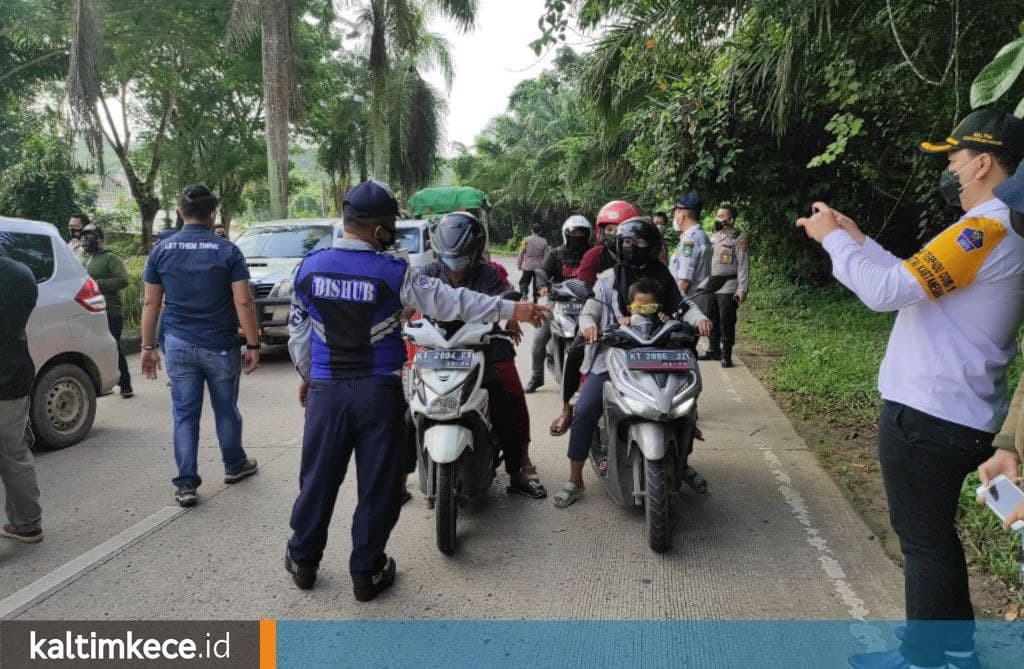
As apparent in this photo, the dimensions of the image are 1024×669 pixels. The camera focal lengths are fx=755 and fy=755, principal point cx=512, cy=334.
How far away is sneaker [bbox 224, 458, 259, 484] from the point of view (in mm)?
5074

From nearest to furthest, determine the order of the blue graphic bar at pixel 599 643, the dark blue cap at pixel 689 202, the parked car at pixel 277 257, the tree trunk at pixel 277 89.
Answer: the blue graphic bar at pixel 599 643 → the dark blue cap at pixel 689 202 → the parked car at pixel 277 257 → the tree trunk at pixel 277 89

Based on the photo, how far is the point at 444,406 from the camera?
147 inches

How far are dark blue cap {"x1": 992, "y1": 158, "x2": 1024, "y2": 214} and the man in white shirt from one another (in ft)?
1.02

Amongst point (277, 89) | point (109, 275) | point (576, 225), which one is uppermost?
point (277, 89)

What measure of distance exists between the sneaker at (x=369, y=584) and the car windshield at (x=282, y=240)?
791 cm

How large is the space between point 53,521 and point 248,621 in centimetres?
198

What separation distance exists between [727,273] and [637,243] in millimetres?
4477

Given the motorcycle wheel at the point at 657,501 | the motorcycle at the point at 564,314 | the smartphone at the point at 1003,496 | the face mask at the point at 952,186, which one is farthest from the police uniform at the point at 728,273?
the smartphone at the point at 1003,496

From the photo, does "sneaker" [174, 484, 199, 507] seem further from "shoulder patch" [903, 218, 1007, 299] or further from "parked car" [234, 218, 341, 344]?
"parked car" [234, 218, 341, 344]

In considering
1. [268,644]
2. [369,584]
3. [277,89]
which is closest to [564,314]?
[369,584]

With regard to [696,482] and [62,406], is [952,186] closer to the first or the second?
[696,482]

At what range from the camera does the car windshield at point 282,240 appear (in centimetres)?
1095

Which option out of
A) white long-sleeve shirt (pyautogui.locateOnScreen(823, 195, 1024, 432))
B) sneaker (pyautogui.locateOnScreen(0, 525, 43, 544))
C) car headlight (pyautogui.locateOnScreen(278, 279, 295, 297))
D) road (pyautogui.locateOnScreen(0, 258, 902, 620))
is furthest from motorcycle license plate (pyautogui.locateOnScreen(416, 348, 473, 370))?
car headlight (pyautogui.locateOnScreen(278, 279, 295, 297))

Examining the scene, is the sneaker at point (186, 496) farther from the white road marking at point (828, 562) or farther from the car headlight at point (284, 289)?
the car headlight at point (284, 289)
